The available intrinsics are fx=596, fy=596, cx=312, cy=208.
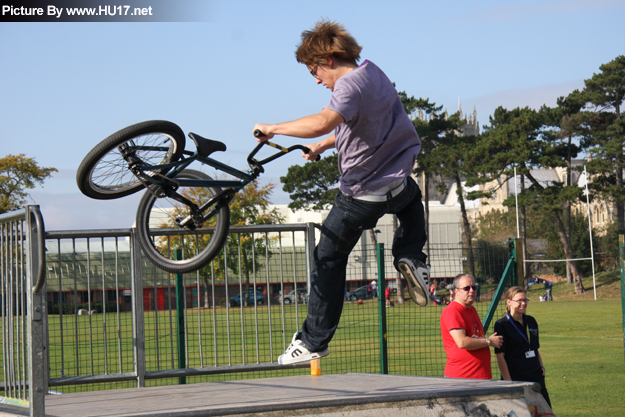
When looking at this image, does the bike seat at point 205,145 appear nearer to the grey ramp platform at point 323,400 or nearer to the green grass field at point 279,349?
the grey ramp platform at point 323,400

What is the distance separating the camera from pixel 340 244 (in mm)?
3955

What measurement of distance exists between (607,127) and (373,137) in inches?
2243

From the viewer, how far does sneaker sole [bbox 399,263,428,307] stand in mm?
4262

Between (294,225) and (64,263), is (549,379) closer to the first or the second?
(294,225)

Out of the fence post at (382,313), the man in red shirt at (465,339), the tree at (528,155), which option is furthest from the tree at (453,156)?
the man in red shirt at (465,339)

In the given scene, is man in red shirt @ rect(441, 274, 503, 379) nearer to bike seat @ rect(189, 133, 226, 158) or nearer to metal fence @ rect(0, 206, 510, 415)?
metal fence @ rect(0, 206, 510, 415)

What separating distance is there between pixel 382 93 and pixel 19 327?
9.63 ft

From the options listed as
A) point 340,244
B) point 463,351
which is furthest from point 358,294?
point 340,244

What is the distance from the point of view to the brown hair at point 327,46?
3.75 m

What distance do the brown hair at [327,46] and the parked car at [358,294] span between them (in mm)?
6384

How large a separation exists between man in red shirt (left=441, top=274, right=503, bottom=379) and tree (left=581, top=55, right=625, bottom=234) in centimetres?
5247

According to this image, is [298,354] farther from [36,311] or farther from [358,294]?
[358,294]

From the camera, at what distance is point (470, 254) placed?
31.3 feet

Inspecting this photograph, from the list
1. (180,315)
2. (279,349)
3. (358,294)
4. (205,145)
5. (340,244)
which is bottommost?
(279,349)
